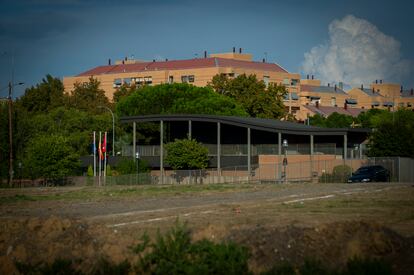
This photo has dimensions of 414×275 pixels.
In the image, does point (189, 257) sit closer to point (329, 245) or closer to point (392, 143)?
point (329, 245)

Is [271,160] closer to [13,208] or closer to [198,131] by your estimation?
[198,131]

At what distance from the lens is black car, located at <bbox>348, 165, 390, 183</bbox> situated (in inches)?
2350

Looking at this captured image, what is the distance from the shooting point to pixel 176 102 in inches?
4058

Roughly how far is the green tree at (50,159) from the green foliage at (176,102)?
25.1m

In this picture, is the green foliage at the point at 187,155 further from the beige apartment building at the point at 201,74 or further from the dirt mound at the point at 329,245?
Result: the beige apartment building at the point at 201,74

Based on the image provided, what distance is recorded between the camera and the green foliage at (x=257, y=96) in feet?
383

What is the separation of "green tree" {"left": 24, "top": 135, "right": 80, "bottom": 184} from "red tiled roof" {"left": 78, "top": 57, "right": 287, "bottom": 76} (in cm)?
8774

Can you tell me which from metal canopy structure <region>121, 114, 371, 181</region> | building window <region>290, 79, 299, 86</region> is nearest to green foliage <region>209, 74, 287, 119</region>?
metal canopy structure <region>121, 114, 371, 181</region>

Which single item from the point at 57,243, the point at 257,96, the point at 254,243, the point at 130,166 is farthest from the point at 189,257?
the point at 257,96

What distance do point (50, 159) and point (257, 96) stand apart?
153ft

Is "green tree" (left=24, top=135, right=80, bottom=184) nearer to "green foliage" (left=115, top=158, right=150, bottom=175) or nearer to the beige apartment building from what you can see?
"green foliage" (left=115, top=158, right=150, bottom=175)

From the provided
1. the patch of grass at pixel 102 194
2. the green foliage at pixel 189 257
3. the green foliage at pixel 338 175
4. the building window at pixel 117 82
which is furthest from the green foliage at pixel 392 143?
the building window at pixel 117 82

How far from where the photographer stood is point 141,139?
3957 inches

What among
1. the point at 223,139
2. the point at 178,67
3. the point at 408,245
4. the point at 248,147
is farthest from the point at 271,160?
the point at 178,67
